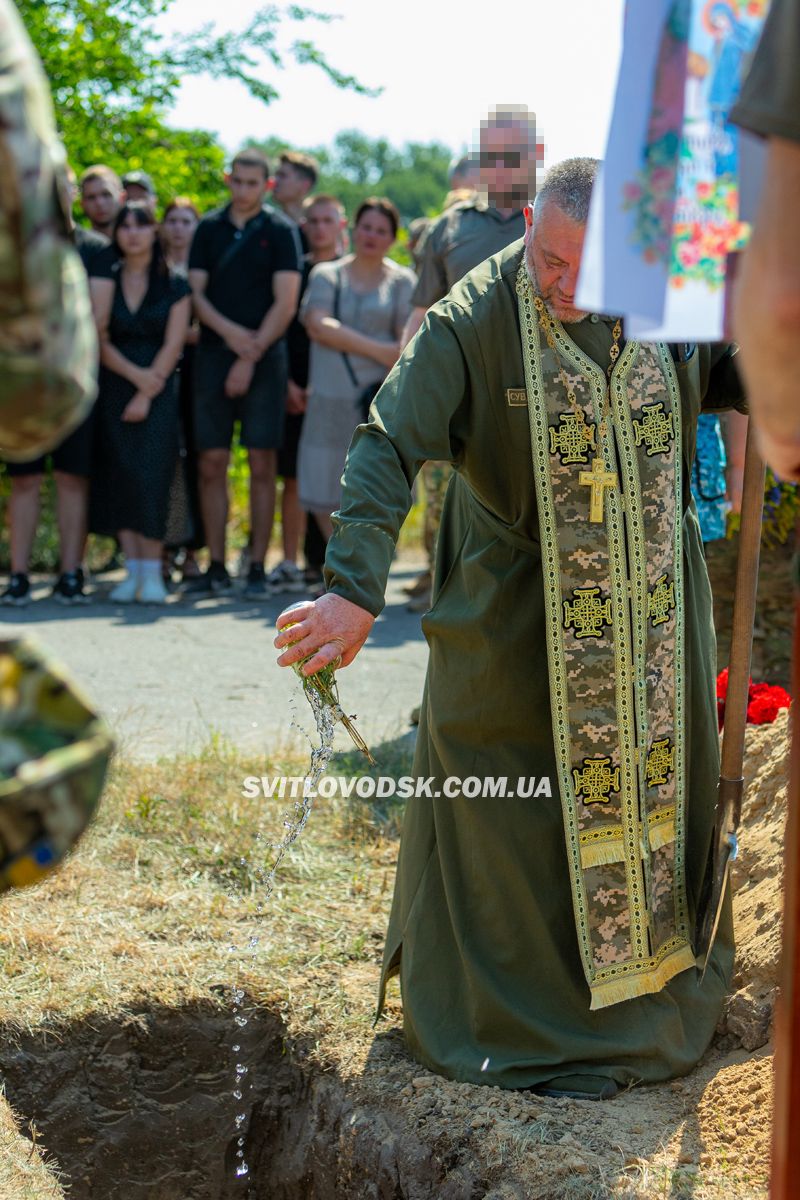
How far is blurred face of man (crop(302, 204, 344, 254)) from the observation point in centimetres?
862

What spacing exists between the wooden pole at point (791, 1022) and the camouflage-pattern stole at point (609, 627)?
5.09ft

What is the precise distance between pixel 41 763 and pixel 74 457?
7.02m

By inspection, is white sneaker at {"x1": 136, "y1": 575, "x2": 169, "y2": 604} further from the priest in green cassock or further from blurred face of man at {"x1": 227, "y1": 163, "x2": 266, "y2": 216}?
the priest in green cassock

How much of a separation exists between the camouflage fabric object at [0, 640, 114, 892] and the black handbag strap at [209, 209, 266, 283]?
6.85m

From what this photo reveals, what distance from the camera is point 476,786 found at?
347 cm

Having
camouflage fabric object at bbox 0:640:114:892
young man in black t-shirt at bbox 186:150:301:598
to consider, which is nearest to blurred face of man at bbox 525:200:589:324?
camouflage fabric object at bbox 0:640:114:892

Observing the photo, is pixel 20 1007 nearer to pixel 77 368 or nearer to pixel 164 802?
pixel 164 802

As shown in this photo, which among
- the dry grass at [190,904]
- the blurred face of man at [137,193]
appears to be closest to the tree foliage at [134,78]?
the blurred face of man at [137,193]

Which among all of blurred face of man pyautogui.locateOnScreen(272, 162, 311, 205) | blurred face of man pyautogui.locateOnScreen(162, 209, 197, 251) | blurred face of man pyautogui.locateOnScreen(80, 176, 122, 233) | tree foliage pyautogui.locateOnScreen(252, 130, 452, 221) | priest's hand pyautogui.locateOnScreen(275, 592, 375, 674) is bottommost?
priest's hand pyautogui.locateOnScreen(275, 592, 375, 674)

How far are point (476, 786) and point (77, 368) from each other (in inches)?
A: 77.1

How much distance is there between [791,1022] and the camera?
1.82 metres

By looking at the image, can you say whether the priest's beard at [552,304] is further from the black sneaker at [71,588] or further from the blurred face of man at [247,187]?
the black sneaker at [71,588]

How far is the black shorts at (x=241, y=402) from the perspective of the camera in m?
8.45

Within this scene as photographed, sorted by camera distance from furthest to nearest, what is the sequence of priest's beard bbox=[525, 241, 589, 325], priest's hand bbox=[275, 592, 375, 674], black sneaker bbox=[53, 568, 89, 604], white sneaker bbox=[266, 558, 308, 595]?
white sneaker bbox=[266, 558, 308, 595], black sneaker bbox=[53, 568, 89, 604], priest's beard bbox=[525, 241, 589, 325], priest's hand bbox=[275, 592, 375, 674]
